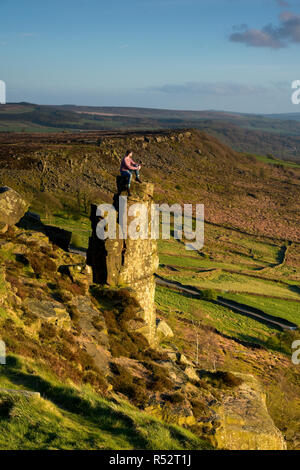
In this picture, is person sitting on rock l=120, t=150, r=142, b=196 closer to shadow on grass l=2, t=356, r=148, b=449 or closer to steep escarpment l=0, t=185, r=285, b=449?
steep escarpment l=0, t=185, r=285, b=449

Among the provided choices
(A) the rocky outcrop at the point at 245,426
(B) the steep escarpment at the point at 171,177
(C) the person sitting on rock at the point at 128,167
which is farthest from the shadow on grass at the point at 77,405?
(B) the steep escarpment at the point at 171,177

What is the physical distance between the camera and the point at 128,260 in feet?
83.1

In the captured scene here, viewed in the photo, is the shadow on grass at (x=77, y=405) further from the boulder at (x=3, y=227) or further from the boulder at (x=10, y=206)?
the boulder at (x=10, y=206)

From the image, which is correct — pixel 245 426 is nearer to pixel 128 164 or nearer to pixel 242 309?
pixel 128 164

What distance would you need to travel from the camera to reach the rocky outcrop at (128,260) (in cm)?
2464

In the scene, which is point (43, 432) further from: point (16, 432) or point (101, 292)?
point (101, 292)

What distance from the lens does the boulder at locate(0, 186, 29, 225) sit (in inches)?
1031

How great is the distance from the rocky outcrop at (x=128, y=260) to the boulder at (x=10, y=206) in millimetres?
5585

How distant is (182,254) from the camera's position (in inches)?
2862

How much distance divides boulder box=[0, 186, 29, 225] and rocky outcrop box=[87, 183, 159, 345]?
5.58 m

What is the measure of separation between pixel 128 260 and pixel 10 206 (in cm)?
844
